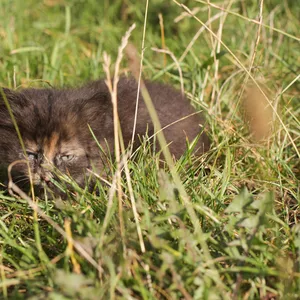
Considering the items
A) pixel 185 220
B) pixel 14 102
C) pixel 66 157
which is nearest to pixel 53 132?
pixel 66 157

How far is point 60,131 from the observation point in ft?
11.4

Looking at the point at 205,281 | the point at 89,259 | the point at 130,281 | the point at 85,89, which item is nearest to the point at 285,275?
the point at 205,281

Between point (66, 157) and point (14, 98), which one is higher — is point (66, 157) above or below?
below

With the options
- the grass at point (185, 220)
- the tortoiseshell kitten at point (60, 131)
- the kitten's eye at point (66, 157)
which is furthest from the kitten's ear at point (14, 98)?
the grass at point (185, 220)

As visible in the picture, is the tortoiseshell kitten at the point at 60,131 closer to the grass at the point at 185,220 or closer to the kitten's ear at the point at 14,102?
the kitten's ear at the point at 14,102

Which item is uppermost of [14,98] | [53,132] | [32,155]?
[14,98]

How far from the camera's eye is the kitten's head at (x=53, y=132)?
11.3 ft

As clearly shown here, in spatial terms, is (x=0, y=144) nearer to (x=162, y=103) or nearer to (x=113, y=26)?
(x=162, y=103)

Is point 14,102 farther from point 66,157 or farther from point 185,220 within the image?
→ point 185,220

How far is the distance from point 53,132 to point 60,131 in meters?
0.05

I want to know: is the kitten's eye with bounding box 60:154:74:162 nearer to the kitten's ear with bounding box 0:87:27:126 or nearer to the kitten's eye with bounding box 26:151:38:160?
the kitten's eye with bounding box 26:151:38:160

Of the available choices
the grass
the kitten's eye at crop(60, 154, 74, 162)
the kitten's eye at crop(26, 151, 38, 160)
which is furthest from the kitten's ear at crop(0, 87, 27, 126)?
the grass

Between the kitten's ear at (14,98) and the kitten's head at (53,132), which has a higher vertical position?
the kitten's ear at (14,98)

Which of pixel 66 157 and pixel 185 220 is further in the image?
pixel 66 157
